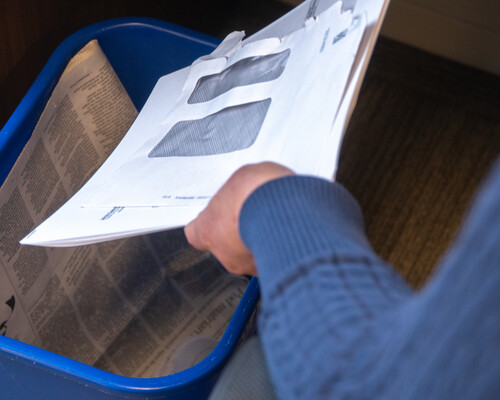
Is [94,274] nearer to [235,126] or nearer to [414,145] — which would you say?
[235,126]

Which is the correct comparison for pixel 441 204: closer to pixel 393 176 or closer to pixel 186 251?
pixel 393 176

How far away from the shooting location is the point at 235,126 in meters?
0.42

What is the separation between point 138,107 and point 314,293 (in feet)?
1.64

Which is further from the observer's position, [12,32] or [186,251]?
[186,251]

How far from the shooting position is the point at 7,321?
0.50 meters

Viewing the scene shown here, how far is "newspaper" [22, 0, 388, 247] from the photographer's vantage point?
333 millimetres

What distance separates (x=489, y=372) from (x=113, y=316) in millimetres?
512

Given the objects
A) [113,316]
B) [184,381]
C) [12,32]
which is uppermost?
[12,32]

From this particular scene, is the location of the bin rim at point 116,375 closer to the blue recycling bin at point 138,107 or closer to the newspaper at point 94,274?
the blue recycling bin at point 138,107

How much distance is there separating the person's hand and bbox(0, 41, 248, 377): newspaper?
0.24 meters

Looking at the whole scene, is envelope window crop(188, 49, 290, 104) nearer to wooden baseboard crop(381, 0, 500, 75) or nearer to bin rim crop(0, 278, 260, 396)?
bin rim crop(0, 278, 260, 396)

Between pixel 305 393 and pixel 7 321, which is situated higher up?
pixel 305 393

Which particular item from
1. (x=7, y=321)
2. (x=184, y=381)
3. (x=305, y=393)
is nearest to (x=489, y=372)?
(x=305, y=393)

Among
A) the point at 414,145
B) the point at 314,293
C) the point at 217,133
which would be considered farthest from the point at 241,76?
the point at 414,145
